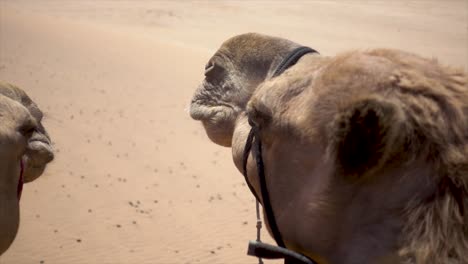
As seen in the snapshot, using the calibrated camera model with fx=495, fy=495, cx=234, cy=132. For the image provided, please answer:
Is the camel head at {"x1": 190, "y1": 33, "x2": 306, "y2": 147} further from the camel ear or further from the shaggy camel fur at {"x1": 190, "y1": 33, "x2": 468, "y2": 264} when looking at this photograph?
the camel ear

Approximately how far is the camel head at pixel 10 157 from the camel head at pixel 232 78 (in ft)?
2.46

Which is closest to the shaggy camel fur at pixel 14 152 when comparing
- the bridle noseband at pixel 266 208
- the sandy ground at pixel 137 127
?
the bridle noseband at pixel 266 208

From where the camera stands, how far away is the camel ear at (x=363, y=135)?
1333 millimetres

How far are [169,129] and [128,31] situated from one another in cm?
1075

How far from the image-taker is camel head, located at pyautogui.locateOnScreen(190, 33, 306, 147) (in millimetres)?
2076

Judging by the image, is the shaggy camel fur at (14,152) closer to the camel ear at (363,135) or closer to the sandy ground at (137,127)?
the camel ear at (363,135)

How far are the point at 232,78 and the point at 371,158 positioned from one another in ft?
3.04

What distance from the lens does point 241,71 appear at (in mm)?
2143

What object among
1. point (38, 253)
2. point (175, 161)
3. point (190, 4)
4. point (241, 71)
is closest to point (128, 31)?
point (190, 4)

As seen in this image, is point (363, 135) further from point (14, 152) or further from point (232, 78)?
point (14, 152)

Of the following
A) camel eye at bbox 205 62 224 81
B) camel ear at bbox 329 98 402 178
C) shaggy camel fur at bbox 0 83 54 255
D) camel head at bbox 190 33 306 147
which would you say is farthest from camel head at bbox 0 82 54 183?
camel ear at bbox 329 98 402 178

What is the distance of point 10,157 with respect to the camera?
2018mm

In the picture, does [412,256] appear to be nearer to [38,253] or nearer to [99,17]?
[38,253]

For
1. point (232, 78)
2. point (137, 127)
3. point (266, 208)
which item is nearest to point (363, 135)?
point (266, 208)
